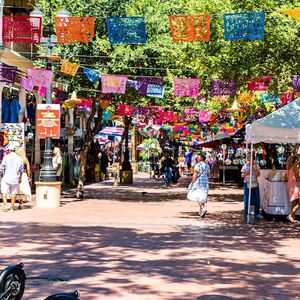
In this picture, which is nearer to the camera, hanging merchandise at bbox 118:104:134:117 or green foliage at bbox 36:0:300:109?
green foliage at bbox 36:0:300:109

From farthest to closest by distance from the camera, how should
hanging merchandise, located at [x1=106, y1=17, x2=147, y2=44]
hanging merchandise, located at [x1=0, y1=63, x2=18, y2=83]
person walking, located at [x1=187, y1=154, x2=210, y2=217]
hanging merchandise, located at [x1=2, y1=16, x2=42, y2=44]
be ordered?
hanging merchandise, located at [x1=0, y1=63, x2=18, y2=83], hanging merchandise, located at [x1=2, y1=16, x2=42, y2=44], hanging merchandise, located at [x1=106, y1=17, x2=147, y2=44], person walking, located at [x1=187, y1=154, x2=210, y2=217]

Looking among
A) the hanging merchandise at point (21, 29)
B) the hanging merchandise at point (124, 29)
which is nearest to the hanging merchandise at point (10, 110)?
the hanging merchandise at point (21, 29)

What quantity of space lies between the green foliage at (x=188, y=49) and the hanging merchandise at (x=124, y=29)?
209cm

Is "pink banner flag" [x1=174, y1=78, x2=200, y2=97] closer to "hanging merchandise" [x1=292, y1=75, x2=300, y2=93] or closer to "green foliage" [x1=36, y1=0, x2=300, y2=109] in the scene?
"green foliage" [x1=36, y1=0, x2=300, y2=109]

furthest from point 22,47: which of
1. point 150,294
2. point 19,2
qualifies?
point 150,294

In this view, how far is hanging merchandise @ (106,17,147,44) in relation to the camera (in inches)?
690

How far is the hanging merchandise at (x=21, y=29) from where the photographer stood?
18.8 meters

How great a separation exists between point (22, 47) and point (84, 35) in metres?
12.0

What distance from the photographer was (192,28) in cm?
1697

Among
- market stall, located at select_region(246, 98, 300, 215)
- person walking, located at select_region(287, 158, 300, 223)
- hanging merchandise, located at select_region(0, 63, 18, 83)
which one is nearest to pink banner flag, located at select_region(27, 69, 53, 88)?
hanging merchandise, located at select_region(0, 63, 18, 83)

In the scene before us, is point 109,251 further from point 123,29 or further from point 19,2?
point 19,2

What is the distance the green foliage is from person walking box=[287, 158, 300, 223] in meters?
2.69

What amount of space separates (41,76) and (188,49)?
4.58 meters

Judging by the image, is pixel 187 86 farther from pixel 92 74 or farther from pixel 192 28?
pixel 192 28
